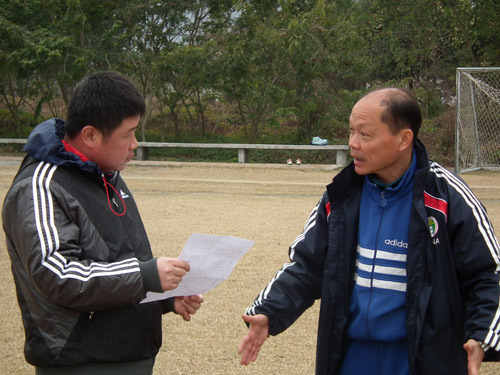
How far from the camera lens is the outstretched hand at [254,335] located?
2.39 m

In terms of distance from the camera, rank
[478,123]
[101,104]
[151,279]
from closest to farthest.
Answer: [151,279] → [101,104] → [478,123]

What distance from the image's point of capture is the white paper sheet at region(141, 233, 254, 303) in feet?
7.47

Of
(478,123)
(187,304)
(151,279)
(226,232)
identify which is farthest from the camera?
(478,123)

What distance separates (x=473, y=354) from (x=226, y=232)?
20.6 ft

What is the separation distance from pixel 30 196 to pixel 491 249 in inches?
59.9

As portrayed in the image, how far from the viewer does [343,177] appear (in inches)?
93.8

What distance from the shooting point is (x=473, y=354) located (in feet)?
6.95

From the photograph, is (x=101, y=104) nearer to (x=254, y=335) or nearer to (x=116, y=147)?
(x=116, y=147)

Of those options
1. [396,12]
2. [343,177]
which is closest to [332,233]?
[343,177]

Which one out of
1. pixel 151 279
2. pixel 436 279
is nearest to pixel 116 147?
pixel 151 279

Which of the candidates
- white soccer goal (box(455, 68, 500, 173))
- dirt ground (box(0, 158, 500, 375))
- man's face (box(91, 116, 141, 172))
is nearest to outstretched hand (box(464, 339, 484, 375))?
man's face (box(91, 116, 141, 172))

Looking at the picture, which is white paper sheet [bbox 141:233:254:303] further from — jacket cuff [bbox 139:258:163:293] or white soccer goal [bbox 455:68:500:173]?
white soccer goal [bbox 455:68:500:173]

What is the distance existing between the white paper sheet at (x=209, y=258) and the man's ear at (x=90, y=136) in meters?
0.47

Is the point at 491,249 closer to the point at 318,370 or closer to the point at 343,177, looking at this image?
the point at 343,177
